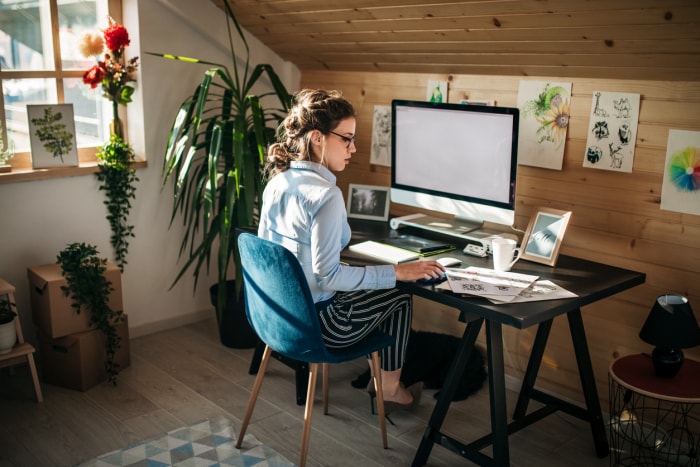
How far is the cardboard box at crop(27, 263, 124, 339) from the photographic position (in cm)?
285

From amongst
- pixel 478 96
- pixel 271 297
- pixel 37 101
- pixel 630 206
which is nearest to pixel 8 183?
pixel 37 101

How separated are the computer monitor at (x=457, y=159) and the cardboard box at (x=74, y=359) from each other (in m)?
1.39

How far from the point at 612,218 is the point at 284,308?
4.32ft

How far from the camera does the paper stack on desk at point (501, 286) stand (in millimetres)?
2150

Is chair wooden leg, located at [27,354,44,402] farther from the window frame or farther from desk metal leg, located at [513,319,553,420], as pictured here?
desk metal leg, located at [513,319,553,420]

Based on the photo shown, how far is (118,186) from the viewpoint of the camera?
10.9ft

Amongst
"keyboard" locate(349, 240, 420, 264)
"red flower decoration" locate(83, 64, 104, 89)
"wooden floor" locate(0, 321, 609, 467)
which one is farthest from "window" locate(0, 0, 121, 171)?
"keyboard" locate(349, 240, 420, 264)

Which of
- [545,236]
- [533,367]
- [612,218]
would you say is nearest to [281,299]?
[545,236]

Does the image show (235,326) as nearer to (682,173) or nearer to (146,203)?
(146,203)

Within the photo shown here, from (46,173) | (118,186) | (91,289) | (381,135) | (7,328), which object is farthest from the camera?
(381,135)

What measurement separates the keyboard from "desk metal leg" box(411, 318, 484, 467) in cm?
32

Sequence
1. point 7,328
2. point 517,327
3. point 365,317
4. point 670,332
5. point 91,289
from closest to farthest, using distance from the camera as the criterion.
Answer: point 517,327 → point 670,332 → point 365,317 → point 7,328 → point 91,289

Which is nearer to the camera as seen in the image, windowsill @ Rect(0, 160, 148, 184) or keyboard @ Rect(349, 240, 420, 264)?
keyboard @ Rect(349, 240, 420, 264)

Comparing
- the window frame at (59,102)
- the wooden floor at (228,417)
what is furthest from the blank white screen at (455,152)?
the window frame at (59,102)
